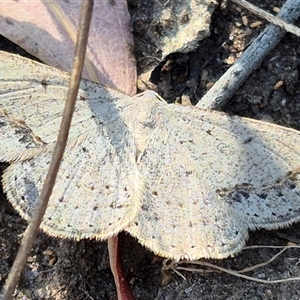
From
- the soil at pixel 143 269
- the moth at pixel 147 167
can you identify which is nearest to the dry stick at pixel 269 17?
the soil at pixel 143 269

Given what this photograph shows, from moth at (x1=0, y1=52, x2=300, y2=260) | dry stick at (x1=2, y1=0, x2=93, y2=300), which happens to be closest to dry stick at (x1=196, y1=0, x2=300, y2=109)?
moth at (x1=0, y1=52, x2=300, y2=260)

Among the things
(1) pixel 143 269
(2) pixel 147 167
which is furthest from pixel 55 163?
(1) pixel 143 269

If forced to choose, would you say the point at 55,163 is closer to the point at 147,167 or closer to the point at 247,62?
the point at 147,167

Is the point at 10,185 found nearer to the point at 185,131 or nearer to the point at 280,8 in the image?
the point at 185,131

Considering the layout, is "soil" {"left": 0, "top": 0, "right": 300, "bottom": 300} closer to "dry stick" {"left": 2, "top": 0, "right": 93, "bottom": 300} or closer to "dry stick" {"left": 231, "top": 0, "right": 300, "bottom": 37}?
"dry stick" {"left": 231, "top": 0, "right": 300, "bottom": 37}

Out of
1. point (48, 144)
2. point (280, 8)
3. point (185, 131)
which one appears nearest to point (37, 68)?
point (48, 144)

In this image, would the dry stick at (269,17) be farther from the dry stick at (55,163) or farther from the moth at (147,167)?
the dry stick at (55,163)
